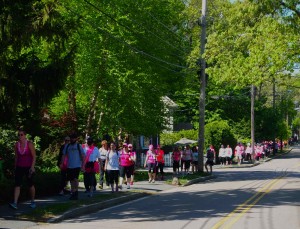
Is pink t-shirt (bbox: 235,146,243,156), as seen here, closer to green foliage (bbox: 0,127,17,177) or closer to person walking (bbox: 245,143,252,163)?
person walking (bbox: 245,143,252,163)

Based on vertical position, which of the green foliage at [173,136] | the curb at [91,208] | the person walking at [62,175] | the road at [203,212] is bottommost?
the road at [203,212]

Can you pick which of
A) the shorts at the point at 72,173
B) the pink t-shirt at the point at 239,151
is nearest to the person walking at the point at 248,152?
the pink t-shirt at the point at 239,151

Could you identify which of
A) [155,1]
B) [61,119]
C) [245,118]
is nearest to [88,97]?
[61,119]

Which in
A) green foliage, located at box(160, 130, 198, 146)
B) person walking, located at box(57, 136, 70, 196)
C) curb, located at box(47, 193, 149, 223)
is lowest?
curb, located at box(47, 193, 149, 223)

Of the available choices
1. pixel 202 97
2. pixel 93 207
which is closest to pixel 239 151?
pixel 202 97

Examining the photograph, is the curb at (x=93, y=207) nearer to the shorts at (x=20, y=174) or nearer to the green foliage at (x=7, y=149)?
the shorts at (x=20, y=174)

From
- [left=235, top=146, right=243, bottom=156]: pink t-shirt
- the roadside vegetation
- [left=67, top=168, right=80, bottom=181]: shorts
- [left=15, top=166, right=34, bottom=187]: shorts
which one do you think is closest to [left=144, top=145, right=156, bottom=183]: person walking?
the roadside vegetation

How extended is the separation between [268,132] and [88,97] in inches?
1575

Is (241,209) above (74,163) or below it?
below

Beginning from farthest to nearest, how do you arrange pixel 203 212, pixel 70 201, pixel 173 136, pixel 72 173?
pixel 173 136, pixel 72 173, pixel 70 201, pixel 203 212

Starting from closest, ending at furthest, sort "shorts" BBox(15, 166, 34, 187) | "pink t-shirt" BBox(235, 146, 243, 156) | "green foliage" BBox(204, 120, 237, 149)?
"shorts" BBox(15, 166, 34, 187), "pink t-shirt" BBox(235, 146, 243, 156), "green foliage" BBox(204, 120, 237, 149)

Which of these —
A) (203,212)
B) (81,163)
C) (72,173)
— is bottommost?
(203,212)

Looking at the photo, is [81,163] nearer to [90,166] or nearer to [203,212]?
[90,166]

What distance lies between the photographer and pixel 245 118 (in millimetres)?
56875
